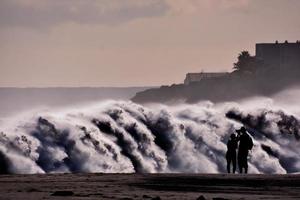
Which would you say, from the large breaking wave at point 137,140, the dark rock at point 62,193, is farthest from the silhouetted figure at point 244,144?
the dark rock at point 62,193

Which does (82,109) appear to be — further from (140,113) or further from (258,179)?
(258,179)

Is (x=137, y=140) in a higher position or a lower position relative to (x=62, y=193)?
higher

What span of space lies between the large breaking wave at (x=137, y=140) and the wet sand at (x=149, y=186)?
310 inches

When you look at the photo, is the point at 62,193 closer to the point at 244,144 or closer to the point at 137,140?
the point at 244,144

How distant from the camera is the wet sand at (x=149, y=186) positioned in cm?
2544

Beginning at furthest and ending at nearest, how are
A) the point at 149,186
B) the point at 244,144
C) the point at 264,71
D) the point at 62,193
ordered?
the point at 264,71
the point at 244,144
the point at 149,186
the point at 62,193

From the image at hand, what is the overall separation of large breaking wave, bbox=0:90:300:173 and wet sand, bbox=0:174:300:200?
310 inches

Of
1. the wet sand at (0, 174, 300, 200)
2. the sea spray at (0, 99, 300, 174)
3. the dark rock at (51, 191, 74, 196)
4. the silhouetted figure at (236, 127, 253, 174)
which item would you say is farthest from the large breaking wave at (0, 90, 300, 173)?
the dark rock at (51, 191, 74, 196)

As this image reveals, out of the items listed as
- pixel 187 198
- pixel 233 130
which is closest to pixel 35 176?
pixel 187 198

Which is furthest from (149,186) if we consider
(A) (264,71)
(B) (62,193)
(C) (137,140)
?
(A) (264,71)

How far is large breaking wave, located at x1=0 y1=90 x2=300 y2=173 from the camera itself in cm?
4128

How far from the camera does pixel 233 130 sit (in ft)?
177

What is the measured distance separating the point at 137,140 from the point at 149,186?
19137mm

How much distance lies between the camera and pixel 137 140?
47.6 meters
